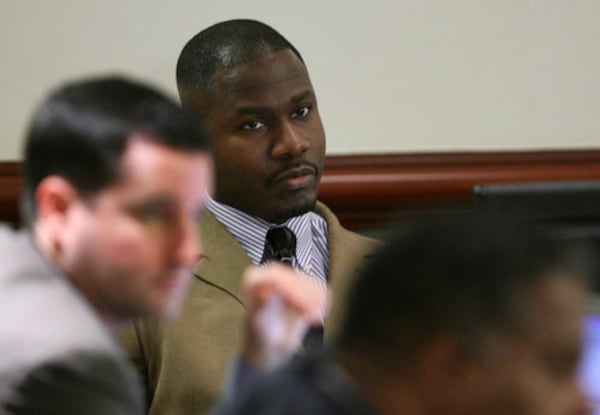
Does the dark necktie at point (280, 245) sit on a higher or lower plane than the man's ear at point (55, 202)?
lower

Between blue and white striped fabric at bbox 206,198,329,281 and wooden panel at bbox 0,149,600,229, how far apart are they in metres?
0.55

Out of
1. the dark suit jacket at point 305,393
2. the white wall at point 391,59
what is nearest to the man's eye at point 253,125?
the white wall at point 391,59

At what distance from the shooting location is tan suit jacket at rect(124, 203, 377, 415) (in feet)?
5.30

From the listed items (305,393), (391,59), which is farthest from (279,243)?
(305,393)

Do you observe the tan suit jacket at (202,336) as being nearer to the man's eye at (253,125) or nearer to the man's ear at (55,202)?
the man's eye at (253,125)

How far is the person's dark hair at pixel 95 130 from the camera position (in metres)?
1.02

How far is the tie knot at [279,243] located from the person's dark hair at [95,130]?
71 centimetres

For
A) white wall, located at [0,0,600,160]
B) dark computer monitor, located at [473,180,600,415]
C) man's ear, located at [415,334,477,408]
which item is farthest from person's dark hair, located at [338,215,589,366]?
white wall, located at [0,0,600,160]

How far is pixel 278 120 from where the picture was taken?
5.85 ft

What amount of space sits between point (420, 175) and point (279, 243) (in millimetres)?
701

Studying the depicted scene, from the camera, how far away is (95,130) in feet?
3.38

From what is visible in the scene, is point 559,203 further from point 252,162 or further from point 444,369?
point 252,162

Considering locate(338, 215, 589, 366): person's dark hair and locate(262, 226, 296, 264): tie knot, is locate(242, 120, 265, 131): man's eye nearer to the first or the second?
locate(262, 226, 296, 264): tie knot

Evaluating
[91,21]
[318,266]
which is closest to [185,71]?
[318,266]
